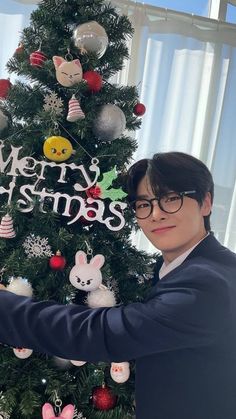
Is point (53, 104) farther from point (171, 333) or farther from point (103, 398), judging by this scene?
point (103, 398)

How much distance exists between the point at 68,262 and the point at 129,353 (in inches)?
10.8

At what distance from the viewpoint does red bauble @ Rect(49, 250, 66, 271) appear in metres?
0.87

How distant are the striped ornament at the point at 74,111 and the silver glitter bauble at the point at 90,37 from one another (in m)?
0.15

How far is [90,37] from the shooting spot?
92cm

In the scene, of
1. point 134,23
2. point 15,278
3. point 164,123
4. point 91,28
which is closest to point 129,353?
point 15,278

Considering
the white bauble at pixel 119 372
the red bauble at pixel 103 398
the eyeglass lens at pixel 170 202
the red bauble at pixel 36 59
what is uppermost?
the red bauble at pixel 36 59

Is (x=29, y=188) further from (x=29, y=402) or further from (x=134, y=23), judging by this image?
(x=134, y=23)

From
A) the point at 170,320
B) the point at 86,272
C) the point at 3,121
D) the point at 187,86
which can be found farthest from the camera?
the point at 187,86

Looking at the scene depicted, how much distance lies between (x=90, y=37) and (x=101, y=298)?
2.00 ft

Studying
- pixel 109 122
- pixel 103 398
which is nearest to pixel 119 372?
pixel 103 398

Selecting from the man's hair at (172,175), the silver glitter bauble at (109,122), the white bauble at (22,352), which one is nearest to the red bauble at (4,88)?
the silver glitter bauble at (109,122)

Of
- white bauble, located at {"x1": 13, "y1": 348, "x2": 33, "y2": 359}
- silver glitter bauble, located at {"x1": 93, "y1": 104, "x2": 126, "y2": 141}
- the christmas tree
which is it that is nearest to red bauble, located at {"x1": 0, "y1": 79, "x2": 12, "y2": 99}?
the christmas tree

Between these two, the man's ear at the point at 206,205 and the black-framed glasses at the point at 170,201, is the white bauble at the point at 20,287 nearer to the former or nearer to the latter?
the black-framed glasses at the point at 170,201

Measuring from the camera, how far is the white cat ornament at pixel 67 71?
88cm
